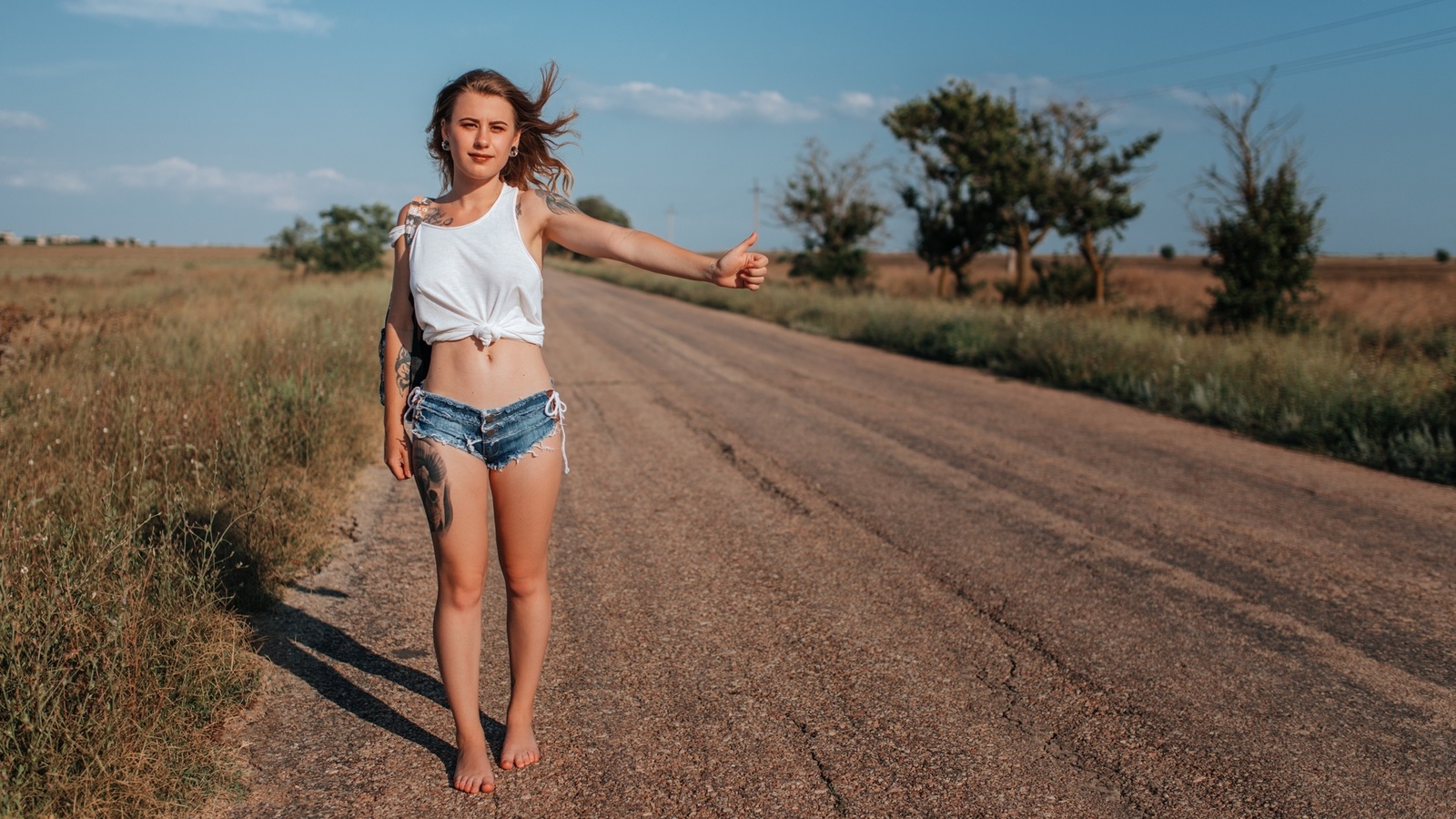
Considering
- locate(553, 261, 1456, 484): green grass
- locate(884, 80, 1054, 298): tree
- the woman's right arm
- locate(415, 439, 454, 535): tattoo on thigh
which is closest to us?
locate(415, 439, 454, 535): tattoo on thigh

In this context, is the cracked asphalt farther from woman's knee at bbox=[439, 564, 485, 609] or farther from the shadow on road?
woman's knee at bbox=[439, 564, 485, 609]

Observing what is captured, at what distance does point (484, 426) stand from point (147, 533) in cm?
274

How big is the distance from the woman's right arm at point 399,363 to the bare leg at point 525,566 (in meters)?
0.28

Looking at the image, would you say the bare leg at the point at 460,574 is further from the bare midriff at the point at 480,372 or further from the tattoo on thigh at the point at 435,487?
the bare midriff at the point at 480,372

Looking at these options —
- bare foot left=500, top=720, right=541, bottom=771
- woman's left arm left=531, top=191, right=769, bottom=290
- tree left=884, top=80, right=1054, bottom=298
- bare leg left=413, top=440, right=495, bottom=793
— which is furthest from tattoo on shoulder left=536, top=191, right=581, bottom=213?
tree left=884, top=80, right=1054, bottom=298

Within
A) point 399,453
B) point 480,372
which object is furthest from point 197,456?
point 480,372

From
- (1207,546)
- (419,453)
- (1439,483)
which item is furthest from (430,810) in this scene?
(1439,483)

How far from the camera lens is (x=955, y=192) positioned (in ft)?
108

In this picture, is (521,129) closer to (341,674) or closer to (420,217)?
(420,217)

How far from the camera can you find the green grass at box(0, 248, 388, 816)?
103 inches

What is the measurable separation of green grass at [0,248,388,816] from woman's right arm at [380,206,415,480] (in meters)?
0.92

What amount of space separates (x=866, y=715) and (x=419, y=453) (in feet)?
5.54

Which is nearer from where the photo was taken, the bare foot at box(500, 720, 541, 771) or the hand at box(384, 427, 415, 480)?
the hand at box(384, 427, 415, 480)

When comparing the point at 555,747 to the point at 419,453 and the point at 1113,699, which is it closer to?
the point at 419,453
